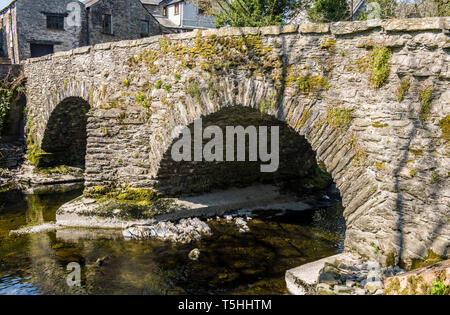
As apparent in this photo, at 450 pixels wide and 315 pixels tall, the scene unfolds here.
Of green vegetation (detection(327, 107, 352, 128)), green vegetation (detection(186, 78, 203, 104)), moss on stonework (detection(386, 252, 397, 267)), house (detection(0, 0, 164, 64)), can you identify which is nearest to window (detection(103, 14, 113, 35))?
house (detection(0, 0, 164, 64))

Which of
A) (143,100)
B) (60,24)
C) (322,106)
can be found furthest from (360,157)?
(60,24)

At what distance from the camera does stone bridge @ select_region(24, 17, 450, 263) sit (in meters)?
5.11

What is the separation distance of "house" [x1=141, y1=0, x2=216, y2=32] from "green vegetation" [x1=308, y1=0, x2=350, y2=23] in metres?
17.0

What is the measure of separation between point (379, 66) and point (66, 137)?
13.6 metres

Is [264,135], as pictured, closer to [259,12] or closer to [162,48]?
[162,48]

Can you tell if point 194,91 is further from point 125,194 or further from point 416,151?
point 416,151

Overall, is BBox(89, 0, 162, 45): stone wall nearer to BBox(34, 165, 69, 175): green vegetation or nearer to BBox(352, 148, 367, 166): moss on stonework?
BBox(34, 165, 69, 175): green vegetation

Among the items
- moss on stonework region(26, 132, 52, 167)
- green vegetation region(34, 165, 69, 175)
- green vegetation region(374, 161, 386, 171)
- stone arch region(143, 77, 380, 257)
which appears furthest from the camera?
moss on stonework region(26, 132, 52, 167)

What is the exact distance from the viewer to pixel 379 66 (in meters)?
5.51

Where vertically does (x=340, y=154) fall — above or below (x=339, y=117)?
below

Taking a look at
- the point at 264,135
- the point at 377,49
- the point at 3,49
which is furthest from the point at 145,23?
the point at 377,49

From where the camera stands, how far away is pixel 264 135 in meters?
11.4

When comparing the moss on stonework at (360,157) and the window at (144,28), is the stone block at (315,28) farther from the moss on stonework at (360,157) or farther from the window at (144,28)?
the window at (144,28)

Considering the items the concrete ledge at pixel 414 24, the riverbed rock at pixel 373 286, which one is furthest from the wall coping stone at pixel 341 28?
the riverbed rock at pixel 373 286
